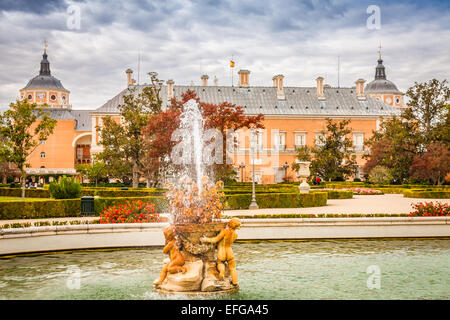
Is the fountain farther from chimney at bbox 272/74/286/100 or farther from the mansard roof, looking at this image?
chimney at bbox 272/74/286/100

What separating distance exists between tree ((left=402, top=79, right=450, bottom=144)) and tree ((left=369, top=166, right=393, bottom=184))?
3.60 meters

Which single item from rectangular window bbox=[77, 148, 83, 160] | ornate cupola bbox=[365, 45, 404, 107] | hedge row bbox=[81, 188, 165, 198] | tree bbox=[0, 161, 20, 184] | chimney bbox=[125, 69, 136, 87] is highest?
ornate cupola bbox=[365, 45, 404, 107]

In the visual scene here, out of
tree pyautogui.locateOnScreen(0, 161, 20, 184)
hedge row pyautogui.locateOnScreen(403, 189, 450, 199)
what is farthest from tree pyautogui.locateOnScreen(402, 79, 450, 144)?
tree pyautogui.locateOnScreen(0, 161, 20, 184)

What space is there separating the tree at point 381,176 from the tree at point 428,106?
11.8 ft

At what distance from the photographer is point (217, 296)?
702 cm

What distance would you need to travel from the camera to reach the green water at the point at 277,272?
7.66 m

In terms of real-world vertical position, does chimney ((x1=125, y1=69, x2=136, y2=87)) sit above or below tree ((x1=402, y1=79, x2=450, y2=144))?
above

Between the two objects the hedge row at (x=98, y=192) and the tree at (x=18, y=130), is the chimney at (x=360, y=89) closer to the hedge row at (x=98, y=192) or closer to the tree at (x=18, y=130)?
the hedge row at (x=98, y=192)

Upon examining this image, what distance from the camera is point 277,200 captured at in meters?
20.5

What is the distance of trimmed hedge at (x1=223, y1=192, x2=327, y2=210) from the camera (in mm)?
19453

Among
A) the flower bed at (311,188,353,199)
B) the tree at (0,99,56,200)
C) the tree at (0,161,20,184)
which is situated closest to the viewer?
the tree at (0,99,56,200)

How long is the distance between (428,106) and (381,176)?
6.07m

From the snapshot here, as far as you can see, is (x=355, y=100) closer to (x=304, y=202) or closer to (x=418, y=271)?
(x=304, y=202)
